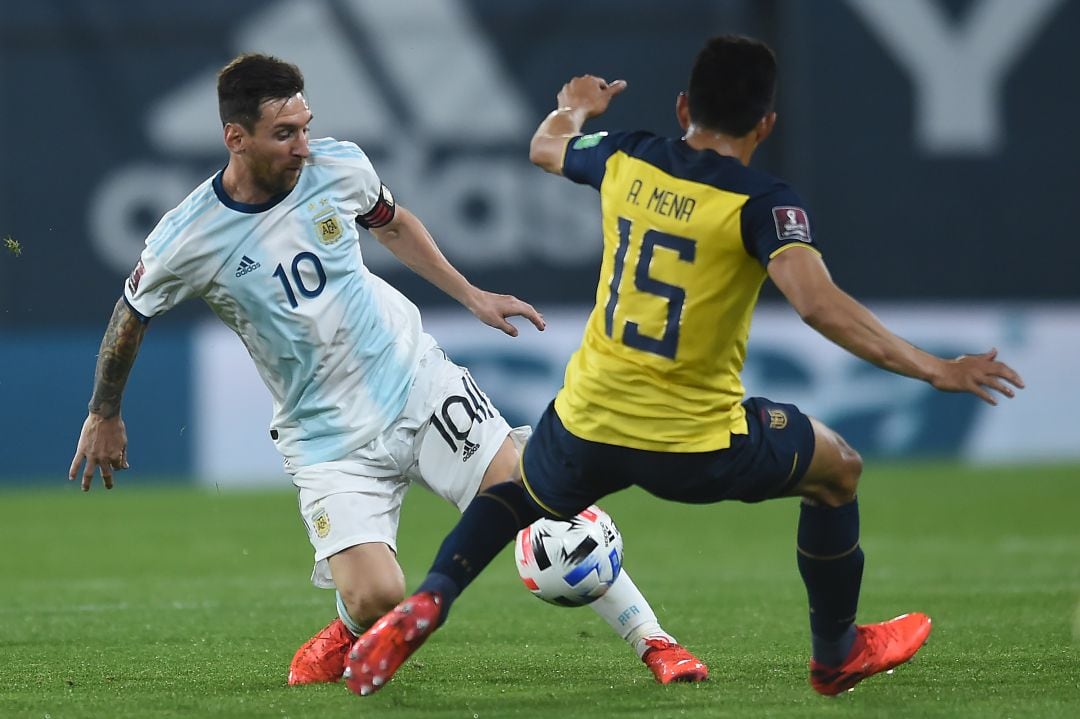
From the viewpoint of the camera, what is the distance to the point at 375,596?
5.37 metres

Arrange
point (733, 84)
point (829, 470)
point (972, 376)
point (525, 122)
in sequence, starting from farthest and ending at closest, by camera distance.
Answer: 1. point (525, 122)
2. point (829, 470)
3. point (733, 84)
4. point (972, 376)

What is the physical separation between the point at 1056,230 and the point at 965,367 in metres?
12.6

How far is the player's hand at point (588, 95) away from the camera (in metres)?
5.25

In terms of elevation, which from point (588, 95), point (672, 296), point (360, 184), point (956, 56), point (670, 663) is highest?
point (588, 95)

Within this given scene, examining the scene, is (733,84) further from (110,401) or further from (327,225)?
(110,401)

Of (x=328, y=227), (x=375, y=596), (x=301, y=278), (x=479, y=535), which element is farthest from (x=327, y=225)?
(x=479, y=535)

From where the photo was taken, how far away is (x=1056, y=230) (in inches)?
637

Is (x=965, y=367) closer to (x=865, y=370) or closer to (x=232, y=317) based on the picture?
(x=232, y=317)

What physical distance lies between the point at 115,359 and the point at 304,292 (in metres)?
0.64

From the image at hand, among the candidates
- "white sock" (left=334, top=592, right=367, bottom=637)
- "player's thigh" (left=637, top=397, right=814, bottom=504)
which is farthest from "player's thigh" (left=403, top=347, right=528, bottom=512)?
"player's thigh" (left=637, top=397, right=814, bottom=504)

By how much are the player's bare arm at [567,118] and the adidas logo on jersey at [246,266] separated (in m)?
0.98

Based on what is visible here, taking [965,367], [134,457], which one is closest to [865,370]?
[134,457]

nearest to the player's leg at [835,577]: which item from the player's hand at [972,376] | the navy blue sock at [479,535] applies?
the player's hand at [972,376]

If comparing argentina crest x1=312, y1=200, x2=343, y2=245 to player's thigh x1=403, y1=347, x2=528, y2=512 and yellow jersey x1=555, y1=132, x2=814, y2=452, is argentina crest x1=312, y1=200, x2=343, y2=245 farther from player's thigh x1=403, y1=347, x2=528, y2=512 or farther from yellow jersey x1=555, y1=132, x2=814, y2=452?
yellow jersey x1=555, y1=132, x2=814, y2=452
